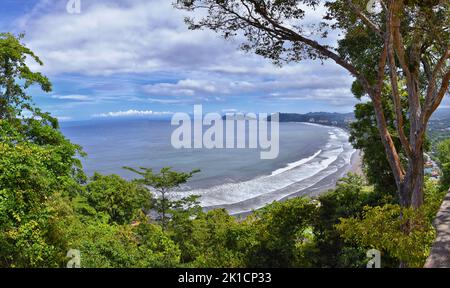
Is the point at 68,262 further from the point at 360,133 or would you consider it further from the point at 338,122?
the point at 338,122

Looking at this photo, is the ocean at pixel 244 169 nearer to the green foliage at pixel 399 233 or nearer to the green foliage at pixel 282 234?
the green foliage at pixel 282 234

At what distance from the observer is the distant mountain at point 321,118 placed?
303 ft

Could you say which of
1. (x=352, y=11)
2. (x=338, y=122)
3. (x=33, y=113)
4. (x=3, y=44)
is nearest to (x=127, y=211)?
(x=33, y=113)

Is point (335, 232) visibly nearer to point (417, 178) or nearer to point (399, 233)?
point (417, 178)

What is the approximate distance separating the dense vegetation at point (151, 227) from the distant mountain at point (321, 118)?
7019cm

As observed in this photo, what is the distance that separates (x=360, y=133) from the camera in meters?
14.4

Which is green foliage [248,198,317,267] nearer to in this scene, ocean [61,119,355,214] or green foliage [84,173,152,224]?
green foliage [84,173,152,224]

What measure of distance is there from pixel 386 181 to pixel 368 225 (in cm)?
990

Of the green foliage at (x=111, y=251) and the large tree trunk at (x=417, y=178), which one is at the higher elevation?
the large tree trunk at (x=417, y=178)

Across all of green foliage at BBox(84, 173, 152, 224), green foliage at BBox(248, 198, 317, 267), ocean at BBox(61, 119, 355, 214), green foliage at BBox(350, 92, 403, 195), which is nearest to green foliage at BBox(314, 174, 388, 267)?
green foliage at BBox(248, 198, 317, 267)

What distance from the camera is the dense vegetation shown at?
18.5 feet

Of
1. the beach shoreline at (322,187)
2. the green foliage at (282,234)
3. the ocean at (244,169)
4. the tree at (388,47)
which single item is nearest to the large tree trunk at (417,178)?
the tree at (388,47)

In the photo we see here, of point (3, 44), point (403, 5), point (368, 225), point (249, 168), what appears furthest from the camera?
point (249, 168)
